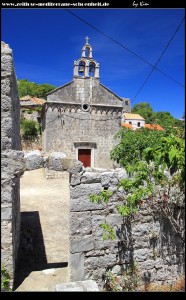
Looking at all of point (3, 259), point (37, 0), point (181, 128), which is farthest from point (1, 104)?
point (181, 128)

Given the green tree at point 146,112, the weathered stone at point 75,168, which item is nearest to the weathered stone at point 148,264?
the weathered stone at point 75,168

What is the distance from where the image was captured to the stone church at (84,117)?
60.7ft

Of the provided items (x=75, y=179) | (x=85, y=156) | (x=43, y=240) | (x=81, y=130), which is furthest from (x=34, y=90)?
(x=75, y=179)

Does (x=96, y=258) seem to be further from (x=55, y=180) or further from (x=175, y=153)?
(x=55, y=180)

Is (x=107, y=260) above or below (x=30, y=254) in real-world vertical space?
above

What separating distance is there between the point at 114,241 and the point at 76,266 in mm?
878

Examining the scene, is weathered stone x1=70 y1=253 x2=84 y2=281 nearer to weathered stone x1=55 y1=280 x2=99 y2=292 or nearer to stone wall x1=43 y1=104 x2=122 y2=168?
weathered stone x1=55 y1=280 x2=99 y2=292

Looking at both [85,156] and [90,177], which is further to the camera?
[85,156]

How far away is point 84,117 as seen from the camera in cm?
1903

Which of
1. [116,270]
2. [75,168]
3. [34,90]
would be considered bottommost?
[116,270]

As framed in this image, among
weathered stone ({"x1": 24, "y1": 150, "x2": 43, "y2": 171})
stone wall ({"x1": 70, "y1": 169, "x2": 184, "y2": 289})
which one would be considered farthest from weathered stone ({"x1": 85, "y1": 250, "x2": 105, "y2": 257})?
weathered stone ({"x1": 24, "y1": 150, "x2": 43, "y2": 171})

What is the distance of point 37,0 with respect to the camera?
4012mm

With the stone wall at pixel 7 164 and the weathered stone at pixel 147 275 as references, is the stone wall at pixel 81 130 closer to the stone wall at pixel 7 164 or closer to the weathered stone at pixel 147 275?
the weathered stone at pixel 147 275

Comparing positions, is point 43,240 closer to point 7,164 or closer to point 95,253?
point 95,253
